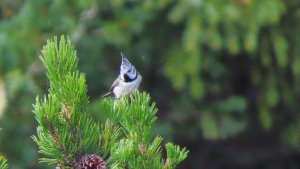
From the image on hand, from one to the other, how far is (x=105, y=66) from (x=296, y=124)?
1.74 metres

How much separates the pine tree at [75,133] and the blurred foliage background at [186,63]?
475cm

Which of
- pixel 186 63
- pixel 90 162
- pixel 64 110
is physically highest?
pixel 186 63

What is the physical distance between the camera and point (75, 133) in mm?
2025

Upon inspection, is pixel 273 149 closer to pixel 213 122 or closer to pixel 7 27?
pixel 213 122

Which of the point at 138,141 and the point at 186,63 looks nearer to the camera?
the point at 138,141

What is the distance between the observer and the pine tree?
1986 mm

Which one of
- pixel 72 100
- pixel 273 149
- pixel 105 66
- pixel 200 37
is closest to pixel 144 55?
pixel 105 66

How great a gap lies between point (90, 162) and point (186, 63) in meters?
5.58

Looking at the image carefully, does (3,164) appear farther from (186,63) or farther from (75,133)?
(186,63)

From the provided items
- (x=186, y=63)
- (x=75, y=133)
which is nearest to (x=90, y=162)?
(x=75, y=133)

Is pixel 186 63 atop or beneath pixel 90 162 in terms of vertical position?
atop

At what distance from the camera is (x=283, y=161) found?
9516 millimetres

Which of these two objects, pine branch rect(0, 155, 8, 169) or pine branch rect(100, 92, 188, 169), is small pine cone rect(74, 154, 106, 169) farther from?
pine branch rect(0, 155, 8, 169)

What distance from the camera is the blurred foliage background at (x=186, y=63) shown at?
279 inches
